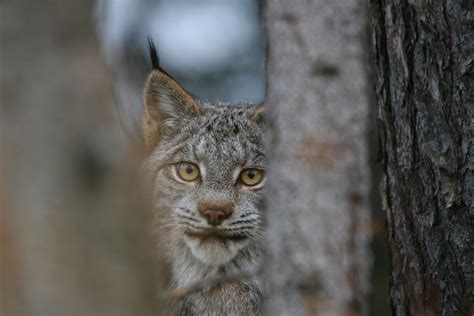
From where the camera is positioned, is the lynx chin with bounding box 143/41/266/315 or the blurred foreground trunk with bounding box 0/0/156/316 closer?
the blurred foreground trunk with bounding box 0/0/156/316

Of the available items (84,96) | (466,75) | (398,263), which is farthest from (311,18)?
(398,263)

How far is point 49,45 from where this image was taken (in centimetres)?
237

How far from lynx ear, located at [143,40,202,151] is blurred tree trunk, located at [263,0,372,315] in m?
2.51

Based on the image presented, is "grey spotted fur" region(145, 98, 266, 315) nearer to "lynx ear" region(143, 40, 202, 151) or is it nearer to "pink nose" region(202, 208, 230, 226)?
"pink nose" region(202, 208, 230, 226)

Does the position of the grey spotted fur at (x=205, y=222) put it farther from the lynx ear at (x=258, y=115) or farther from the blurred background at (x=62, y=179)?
the blurred background at (x=62, y=179)

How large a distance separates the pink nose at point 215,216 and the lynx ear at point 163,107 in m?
0.97

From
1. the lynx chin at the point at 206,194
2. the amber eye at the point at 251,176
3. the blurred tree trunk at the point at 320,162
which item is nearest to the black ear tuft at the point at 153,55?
the lynx chin at the point at 206,194

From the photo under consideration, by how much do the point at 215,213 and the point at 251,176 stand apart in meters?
0.43

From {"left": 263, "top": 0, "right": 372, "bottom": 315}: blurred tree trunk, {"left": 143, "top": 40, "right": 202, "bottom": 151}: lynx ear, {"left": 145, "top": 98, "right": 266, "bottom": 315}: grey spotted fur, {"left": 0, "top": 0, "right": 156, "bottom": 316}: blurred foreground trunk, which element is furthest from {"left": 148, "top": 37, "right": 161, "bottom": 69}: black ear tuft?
{"left": 0, "top": 0, "right": 156, "bottom": 316}: blurred foreground trunk

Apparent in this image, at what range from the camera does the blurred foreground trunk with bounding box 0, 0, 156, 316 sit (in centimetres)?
231

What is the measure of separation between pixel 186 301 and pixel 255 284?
→ 0.41 m

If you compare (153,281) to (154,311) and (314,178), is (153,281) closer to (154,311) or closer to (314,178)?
(154,311)

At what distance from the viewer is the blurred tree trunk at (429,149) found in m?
3.77

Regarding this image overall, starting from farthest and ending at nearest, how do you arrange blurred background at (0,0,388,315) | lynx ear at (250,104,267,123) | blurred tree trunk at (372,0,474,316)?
lynx ear at (250,104,267,123), blurred tree trunk at (372,0,474,316), blurred background at (0,0,388,315)
